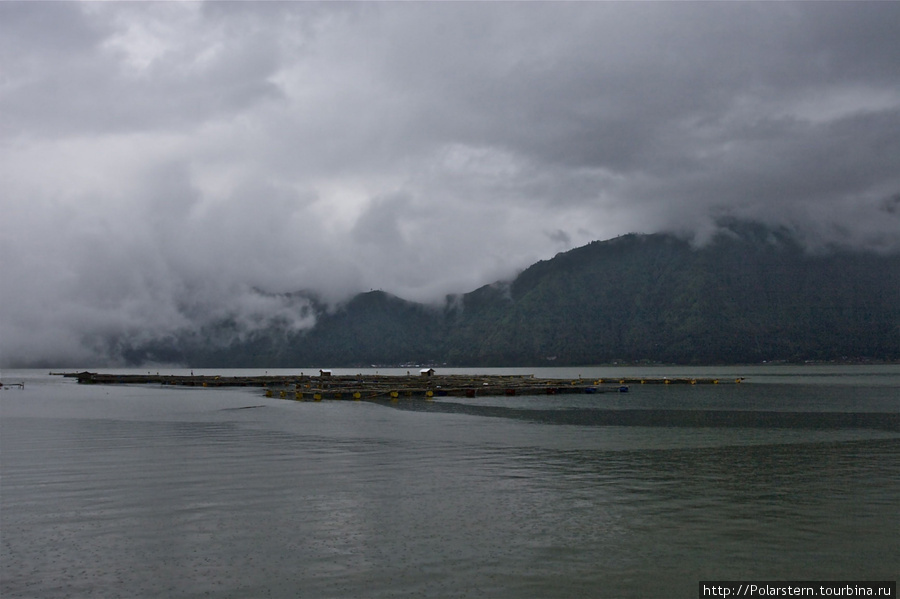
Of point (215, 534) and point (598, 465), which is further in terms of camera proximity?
point (598, 465)

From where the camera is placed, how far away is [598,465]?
3288 centimetres

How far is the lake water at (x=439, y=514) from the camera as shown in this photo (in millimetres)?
16406

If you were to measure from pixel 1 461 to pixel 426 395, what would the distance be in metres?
69.2

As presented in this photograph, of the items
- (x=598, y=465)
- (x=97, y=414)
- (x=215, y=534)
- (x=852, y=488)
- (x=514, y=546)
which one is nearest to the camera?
(x=514, y=546)

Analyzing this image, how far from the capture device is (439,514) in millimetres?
22484

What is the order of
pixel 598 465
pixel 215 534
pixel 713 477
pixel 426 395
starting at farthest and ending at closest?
pixel 426 395 → pixel 598 465 → pixel 713 477 → pixel 215 534

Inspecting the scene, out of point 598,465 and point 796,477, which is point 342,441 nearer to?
point 598,465

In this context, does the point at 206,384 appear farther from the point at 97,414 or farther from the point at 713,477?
the point at 713,477

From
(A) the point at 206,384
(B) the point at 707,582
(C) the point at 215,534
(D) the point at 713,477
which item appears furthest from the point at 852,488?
(A) the point at 206,384

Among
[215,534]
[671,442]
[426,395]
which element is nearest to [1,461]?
[215,534]

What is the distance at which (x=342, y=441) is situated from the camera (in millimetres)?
43906

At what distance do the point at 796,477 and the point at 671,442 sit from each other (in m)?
13.4

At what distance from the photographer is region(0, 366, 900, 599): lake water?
1641 centimetres

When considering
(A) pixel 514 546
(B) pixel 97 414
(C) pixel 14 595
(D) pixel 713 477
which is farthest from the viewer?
(B) pixel 97 414
